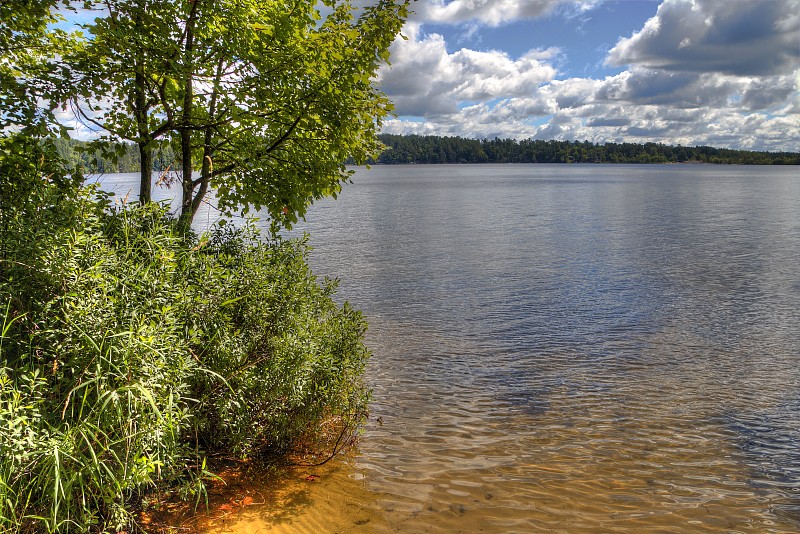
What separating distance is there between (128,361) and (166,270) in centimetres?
136

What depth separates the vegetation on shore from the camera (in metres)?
5.17

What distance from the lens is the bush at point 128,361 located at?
4961 millimetres

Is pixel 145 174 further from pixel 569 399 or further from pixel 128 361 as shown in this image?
pixel 569 399

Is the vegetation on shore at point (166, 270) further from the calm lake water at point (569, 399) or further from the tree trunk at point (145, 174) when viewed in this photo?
the calm lake water at point (569, 399)

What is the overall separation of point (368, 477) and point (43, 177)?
6.03 meters

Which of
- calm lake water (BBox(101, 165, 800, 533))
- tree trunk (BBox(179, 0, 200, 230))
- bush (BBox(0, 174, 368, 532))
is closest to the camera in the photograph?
bush (BBox(0, 174, 368, 532))

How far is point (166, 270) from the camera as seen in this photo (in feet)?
20.9

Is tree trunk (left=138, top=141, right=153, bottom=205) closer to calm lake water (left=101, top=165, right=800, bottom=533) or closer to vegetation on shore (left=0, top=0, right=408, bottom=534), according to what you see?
vegetation on shore (left=0, top=0, right=408, bottom=534)

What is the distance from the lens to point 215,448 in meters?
7.16

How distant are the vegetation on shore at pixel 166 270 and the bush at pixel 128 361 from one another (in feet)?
0.08

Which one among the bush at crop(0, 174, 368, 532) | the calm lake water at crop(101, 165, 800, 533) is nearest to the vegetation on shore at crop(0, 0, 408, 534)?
the bush at crop(0, 174, 368, 532)

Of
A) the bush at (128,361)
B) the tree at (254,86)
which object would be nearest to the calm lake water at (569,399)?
the bush at (128,361)

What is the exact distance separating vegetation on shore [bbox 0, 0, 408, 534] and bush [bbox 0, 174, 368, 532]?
25mm

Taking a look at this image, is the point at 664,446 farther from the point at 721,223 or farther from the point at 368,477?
the point at 721,223
